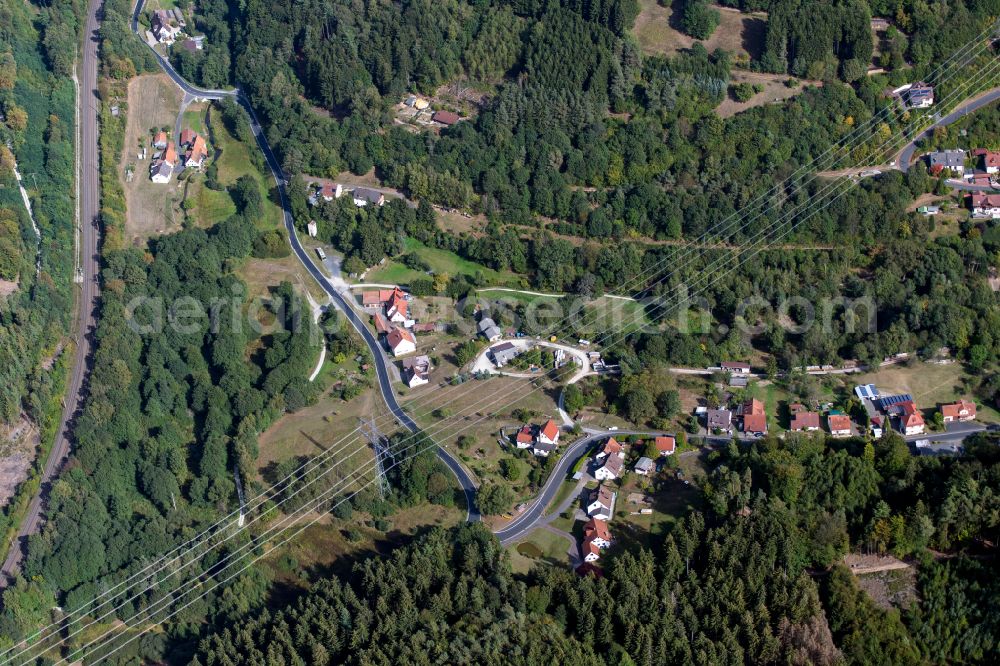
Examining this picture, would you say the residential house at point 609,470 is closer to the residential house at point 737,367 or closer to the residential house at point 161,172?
the residential house at point 737,367

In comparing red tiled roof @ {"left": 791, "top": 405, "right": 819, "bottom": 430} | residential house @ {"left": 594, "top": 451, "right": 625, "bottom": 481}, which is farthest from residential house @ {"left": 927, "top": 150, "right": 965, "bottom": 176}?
residential house @ {"left": 594, "top": 451, "right": 625, "bottom": 481}

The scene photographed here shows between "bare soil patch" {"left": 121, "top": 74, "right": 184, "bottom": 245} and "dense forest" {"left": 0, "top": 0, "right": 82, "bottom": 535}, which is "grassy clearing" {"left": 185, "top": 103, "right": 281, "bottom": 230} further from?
"dense forest" {"left": 0, "top": 0, "right": 82, "bottom": 535}

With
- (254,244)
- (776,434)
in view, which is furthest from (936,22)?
(254,244)

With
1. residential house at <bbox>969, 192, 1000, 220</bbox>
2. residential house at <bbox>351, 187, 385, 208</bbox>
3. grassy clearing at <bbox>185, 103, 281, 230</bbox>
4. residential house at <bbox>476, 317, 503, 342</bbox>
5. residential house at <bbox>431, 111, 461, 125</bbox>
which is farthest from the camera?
residential house at <bbox>431, 111, 461, 125</bbox>

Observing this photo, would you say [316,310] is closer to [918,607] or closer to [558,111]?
[558,111]

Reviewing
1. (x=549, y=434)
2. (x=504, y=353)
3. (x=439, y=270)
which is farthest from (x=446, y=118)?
(x=549, y=434)

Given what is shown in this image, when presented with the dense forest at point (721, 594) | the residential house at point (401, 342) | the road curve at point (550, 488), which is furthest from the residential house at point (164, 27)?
the dense forest at point (721, 594)

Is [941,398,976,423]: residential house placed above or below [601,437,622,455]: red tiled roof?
above
